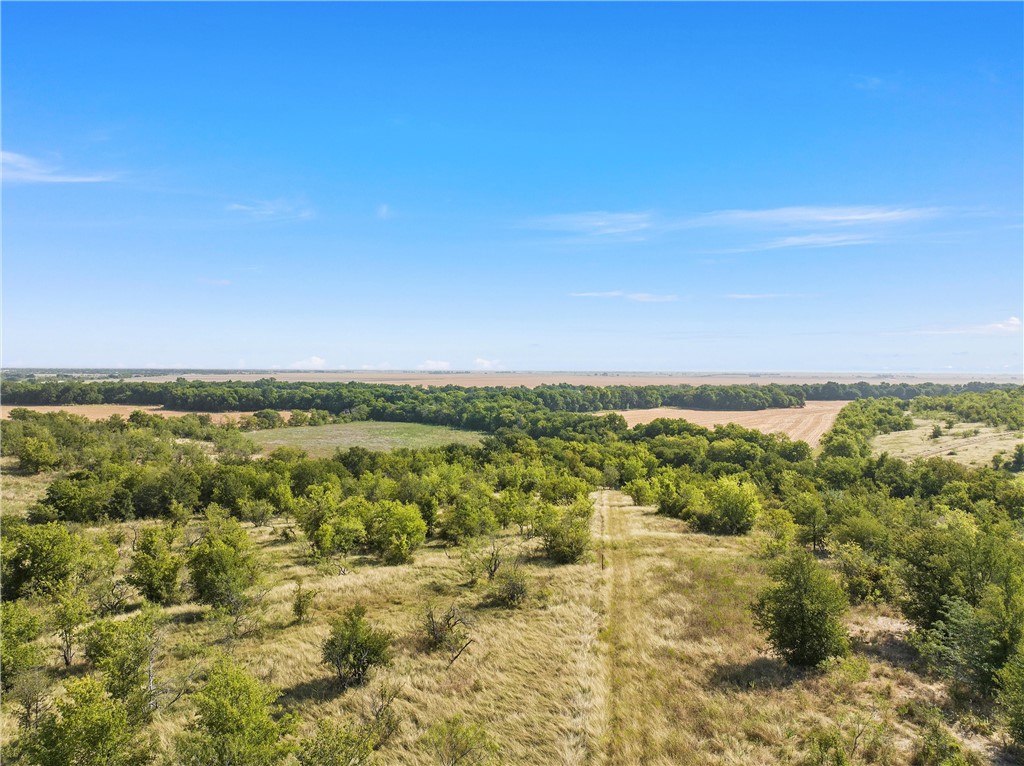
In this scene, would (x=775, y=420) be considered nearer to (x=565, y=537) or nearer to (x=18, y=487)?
(x=565, y=537)

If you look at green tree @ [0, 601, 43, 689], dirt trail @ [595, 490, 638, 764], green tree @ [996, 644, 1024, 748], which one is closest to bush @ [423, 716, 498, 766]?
dirt trail @ [595, 490, 638, 764]

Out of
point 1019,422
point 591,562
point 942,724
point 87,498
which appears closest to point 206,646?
point 591,562

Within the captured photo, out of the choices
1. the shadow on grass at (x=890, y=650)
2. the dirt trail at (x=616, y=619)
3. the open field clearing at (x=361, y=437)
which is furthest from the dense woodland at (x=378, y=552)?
the open field clearing at (x=361, y=437)

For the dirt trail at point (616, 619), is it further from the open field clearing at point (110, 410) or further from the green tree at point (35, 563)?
the open field clearing at point (110, 410)

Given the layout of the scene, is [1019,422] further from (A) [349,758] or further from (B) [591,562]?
(A) [349,758]

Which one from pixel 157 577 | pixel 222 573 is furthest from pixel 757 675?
pixel 157 577

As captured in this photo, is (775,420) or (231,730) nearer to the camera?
(231,730)
